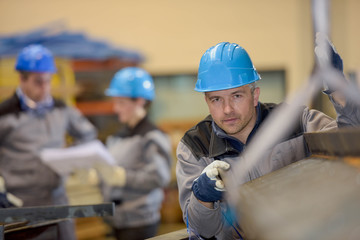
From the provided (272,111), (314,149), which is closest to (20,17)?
(272,111)

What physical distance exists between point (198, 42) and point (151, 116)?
38.3 inches

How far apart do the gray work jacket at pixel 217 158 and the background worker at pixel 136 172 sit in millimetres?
1164

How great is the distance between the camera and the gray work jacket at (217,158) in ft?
4.94

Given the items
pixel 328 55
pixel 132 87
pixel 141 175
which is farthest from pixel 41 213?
pixel 132 87

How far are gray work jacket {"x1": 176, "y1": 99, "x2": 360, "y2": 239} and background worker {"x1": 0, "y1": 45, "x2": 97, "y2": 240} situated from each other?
4.23ft

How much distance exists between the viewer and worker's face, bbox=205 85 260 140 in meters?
1.54

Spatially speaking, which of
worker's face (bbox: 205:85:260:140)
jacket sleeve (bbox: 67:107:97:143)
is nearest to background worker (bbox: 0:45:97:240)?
jacket sleeve (bbox: 67:107:97:143)

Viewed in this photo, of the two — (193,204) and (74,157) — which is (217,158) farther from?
(74,157)

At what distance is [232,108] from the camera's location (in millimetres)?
1548

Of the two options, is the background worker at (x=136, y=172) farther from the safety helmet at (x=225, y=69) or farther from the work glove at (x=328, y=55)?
the work glove at (x=328, y=55)

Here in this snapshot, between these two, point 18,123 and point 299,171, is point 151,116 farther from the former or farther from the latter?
point 299,171

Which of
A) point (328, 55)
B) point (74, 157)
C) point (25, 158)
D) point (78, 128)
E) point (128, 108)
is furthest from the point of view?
point (78, 128)

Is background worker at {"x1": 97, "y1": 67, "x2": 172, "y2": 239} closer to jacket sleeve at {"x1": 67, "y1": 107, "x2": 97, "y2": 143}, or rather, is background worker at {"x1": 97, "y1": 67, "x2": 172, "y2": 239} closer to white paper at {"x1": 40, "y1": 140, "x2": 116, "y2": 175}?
white paper at {"x1": 40, "y1": 140, "x2": 116, "y2": 175}

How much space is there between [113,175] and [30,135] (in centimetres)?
54
